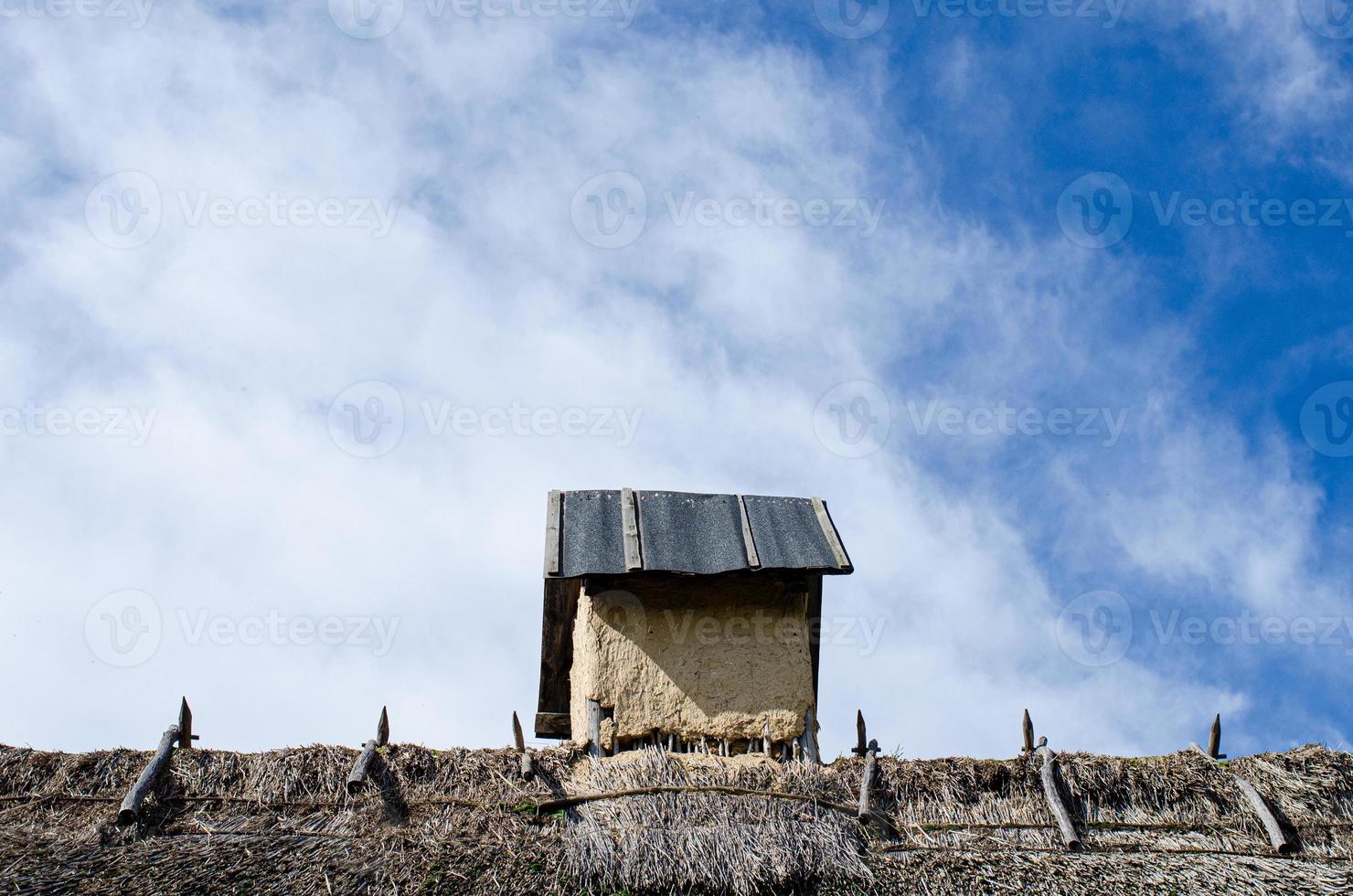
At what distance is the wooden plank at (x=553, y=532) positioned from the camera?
1000 centimetres

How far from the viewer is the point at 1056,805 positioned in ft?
28.2

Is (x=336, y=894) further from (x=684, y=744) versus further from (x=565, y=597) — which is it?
(x=565, y=597)

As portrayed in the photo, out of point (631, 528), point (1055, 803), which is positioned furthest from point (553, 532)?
point (1055, 803)

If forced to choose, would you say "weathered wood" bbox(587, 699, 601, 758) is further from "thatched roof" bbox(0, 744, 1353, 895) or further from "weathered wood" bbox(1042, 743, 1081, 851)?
"weathered wood" bbox(1042, 743, 1081, 851)

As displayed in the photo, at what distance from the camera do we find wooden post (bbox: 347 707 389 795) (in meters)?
8.47

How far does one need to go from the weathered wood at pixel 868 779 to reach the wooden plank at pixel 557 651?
2902mm

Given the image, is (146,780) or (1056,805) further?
(1056,805)

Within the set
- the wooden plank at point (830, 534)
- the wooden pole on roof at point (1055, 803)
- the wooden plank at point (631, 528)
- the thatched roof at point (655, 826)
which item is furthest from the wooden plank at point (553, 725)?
the wooden pole on roof at point (1055, 803)

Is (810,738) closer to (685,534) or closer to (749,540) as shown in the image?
(749,540)

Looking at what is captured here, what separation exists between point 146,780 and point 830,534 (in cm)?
Result: 581

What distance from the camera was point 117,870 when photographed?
7.34 metres

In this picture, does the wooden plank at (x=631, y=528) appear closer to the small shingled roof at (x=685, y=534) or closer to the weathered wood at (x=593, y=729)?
the small shingled roof at (x=685, y=534)

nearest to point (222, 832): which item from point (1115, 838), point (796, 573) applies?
point (796, 573)

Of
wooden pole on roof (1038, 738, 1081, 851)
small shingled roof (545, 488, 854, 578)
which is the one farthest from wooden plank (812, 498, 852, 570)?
wooden pole on roof (1038, 738, 1081, 851)
